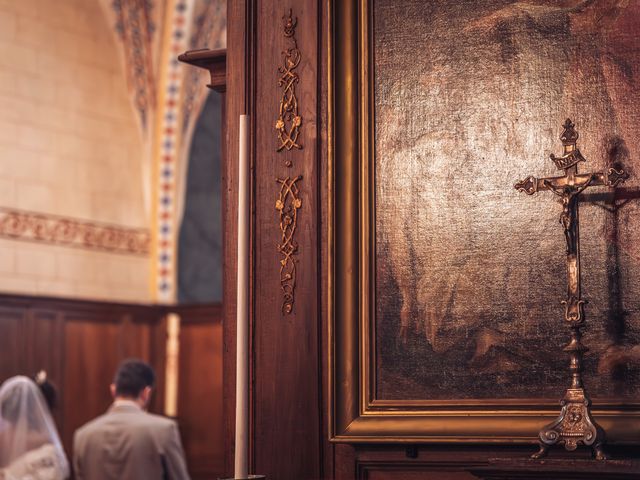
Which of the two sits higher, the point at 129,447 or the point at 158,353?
the point at 158,353

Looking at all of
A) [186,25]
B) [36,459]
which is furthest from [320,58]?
[186,25]

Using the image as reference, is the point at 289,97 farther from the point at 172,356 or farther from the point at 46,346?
the point at 172,356

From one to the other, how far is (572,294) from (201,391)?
8237 millimetres

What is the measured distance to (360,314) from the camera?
3.71 metres

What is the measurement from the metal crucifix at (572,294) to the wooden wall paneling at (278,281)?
728 mm

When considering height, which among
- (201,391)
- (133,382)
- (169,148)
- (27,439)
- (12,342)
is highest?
(169,148)

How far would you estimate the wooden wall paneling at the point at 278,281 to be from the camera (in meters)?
3.74

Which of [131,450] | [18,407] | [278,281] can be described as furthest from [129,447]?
[278,281]

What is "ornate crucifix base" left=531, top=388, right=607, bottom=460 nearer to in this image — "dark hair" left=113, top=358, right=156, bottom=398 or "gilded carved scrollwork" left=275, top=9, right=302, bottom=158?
"gilded carved scrollwork" left=275, top=9, right=302, bottom=158

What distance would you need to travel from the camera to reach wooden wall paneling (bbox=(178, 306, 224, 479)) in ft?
36.4

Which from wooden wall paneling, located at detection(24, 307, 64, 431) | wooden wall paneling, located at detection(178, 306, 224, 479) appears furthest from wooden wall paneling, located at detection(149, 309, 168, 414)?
wooden wall paneling, located at detection(24, 307, 64, 431)

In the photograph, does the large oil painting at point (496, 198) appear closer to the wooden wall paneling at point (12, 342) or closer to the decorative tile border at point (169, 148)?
the wooden wall paneling at point (12, 342)

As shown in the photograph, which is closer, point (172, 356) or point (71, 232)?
point (71, 232)

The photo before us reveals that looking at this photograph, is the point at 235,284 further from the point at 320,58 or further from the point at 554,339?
the point at 554,339
